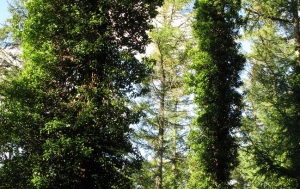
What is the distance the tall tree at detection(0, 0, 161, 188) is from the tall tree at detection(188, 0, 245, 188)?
13.0 feet

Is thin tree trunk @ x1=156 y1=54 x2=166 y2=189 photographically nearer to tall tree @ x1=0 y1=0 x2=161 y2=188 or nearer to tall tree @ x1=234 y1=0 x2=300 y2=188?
tall tree @ x1=234 y1=0 x2=300 y2=188

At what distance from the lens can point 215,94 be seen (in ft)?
40.5

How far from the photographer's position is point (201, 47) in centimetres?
1339

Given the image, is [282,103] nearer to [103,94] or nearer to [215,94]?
[215,94]

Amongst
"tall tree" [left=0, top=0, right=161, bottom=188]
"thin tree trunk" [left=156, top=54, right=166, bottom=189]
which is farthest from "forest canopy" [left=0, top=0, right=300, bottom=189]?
"thin tree trunk" [left=156, top=54, right=166, bottom=189]

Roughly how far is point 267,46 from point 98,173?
18187 millimetres

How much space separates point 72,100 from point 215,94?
6036 millimetres

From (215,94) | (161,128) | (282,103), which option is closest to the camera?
(215,94)

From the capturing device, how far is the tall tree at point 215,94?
11.8m

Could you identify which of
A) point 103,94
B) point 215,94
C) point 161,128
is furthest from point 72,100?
point 161,128

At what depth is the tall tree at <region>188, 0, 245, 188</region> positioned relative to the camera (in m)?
11.8

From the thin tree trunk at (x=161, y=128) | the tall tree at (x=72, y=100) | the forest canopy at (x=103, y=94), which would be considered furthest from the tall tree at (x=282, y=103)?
the tall tree at (x=72, y=100)

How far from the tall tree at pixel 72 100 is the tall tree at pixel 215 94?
3.95 metres

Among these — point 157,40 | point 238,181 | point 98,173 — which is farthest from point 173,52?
point 238,181
